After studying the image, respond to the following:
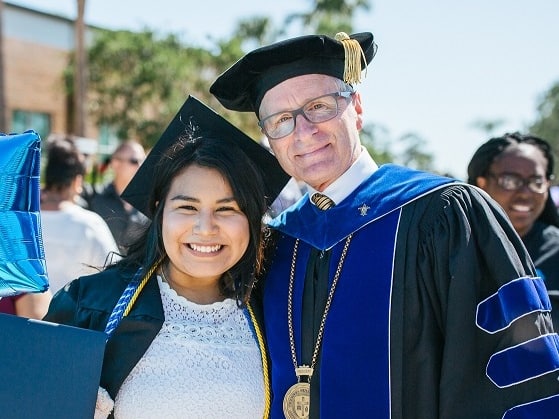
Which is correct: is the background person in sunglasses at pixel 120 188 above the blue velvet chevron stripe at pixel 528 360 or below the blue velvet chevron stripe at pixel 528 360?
above

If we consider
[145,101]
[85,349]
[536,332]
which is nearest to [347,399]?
[536,332]

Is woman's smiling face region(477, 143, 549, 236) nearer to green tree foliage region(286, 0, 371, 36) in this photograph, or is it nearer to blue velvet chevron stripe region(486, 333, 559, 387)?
blue velvet chevron stripe region(486, 333, 559, 387)

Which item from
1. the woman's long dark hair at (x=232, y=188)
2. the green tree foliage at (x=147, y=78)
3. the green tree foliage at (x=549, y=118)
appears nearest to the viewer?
the woman's long dark hair at (x=232, y=188)

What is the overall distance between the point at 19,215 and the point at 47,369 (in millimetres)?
427

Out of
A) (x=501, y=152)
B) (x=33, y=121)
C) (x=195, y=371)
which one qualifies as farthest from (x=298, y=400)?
(x=33, y=121)

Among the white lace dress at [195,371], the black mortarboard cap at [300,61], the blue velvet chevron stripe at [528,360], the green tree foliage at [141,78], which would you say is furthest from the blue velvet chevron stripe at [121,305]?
the green tree foliage at [141,78]

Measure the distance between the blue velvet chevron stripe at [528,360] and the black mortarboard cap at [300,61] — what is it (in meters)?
1.12

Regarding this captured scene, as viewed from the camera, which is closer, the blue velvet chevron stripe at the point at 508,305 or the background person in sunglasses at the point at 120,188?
the blue velvet chevron stripe at the point at 508,305

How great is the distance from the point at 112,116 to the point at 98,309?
19.7 meters

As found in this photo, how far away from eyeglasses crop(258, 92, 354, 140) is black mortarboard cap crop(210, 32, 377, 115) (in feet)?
0.34

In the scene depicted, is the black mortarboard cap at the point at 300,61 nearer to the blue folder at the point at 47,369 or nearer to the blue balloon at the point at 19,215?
the blue balloon at the point at 19,215

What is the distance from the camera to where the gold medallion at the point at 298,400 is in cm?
245

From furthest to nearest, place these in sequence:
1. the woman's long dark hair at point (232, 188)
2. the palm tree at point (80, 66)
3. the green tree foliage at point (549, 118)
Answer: the green tree foliage at point (549, 118) < the palm tree at point (80, 66) < the woman's long dark hair at point (232, 188)

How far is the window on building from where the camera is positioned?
2240 cm
